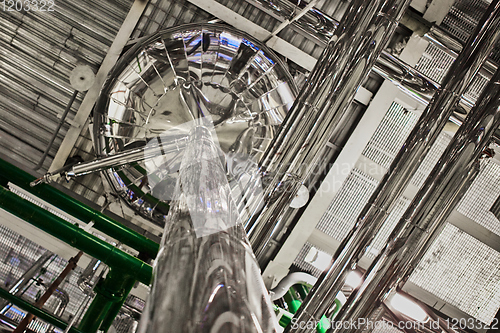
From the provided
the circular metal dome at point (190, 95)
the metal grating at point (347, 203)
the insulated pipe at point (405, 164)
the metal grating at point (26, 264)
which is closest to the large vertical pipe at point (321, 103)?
the insulated pipe at point (405, 164)

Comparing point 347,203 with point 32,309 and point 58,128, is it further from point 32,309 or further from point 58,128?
point 58,128

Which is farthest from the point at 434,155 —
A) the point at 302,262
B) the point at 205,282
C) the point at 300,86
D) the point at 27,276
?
the point at 27,276

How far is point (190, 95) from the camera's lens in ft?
9.21

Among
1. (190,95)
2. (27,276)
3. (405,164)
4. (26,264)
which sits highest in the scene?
(405,164)

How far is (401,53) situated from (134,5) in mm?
3251

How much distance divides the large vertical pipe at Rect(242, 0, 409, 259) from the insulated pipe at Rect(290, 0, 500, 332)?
51 cm

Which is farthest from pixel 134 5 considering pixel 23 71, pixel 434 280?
pixel 434 280

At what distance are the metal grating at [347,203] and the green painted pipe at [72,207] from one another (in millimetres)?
2698

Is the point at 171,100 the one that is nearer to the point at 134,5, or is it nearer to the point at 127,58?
the point at 127,58

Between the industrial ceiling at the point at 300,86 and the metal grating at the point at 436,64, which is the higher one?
the metal grating at the point at 436,64

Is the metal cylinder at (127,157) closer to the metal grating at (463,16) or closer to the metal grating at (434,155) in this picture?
the metal grating at (434,155)

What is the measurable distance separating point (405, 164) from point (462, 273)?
338 centimetres

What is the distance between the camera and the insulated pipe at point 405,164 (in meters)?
2.21

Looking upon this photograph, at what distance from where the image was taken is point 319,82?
2268mm
